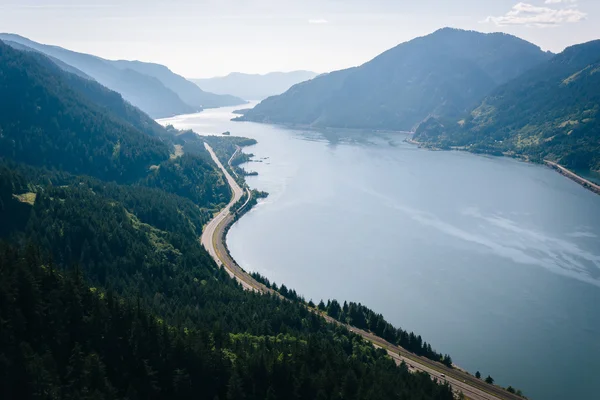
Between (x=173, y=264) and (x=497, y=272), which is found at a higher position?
(x=497, y=272)

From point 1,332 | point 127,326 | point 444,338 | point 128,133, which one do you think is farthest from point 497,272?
point 128,133

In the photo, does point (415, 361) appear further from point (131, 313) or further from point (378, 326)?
point (131, 313)

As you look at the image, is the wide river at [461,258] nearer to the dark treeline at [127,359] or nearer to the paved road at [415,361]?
the paved road at [415,361]

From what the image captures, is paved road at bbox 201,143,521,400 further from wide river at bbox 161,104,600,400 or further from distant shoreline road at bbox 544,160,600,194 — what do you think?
distant shoreline road at bbox 544,160,600,194

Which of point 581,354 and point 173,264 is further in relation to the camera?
point 173,264

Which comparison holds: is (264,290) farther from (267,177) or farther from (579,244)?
(267,177)

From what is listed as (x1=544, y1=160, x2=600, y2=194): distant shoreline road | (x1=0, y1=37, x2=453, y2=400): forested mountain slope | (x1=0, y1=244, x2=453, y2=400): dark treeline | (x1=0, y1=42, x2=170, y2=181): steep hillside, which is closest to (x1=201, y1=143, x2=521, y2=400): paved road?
(x1=0, y1=37, x2=453, y2=400): forested mountain slope
